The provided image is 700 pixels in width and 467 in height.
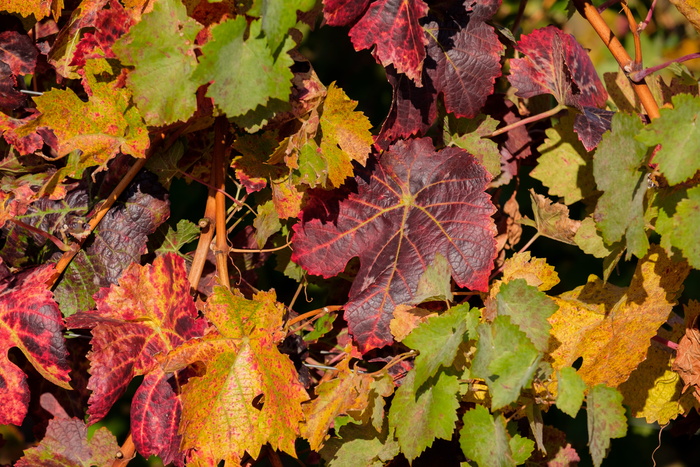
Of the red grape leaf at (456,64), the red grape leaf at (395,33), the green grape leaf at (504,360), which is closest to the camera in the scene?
the green grape leaf at (504,360)

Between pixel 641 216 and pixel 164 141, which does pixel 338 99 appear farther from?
pixel 641 216

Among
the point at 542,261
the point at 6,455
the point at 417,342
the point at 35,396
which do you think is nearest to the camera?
the point at 417,342

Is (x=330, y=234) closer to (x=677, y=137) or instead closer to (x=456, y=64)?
(x=456, y=64)

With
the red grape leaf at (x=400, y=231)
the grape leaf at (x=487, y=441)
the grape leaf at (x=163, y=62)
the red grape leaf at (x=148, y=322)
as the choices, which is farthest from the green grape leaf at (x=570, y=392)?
the grape leaf at (x=163, y=62)

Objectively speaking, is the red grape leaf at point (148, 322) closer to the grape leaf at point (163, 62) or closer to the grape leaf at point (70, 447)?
the grape leaf at point (70, 447)

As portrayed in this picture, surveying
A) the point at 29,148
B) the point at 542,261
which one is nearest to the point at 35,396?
the point at 29,148

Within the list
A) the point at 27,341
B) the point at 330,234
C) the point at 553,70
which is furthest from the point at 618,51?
the point at 27,341
